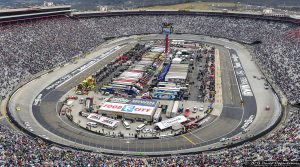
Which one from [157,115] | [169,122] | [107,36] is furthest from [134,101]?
[107,36]

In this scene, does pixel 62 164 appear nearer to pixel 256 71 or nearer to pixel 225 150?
pixel 225 150

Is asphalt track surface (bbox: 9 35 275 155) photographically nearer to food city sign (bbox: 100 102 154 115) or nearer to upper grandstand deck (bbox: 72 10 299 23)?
food city sign (bbox: 100 102 154 115)

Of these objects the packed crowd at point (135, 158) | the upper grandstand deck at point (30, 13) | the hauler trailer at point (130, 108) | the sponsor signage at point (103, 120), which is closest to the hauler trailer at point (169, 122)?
the hauler trailer at point (130, 108)

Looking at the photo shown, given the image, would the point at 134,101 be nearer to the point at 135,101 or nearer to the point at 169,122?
the point at 135,101

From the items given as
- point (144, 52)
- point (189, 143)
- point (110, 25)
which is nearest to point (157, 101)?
point (189, 143)

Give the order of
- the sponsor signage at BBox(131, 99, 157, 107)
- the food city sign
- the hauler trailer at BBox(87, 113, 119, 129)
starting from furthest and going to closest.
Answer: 1. the sponsor signage at BBox(131, 99, 157, 107)
2. the food city sign
3. the hauler trailer at BBox(87, 113, 119, 129)

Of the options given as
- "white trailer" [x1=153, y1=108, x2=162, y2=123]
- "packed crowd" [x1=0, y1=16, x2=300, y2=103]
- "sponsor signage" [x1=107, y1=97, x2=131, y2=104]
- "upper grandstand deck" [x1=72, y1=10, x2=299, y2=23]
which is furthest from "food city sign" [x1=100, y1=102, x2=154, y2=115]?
"upper grandstand deck" [x1=72, y1=10, x2=299, y2=23]
